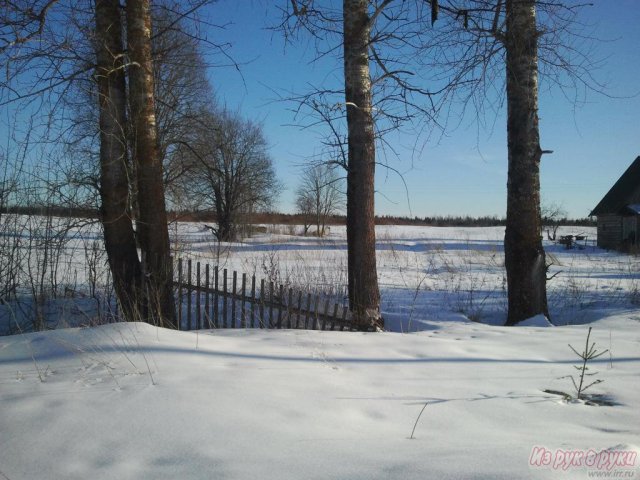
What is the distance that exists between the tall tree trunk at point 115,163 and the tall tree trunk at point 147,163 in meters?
0.25

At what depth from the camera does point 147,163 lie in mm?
5633

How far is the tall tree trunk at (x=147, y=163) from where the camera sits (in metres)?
5.53

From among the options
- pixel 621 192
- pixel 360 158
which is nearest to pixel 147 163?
pixel 360 158

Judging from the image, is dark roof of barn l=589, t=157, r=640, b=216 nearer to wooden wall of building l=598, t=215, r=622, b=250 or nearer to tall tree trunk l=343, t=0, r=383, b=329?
wooden wall of building l=598, t=215, r=622, b=250

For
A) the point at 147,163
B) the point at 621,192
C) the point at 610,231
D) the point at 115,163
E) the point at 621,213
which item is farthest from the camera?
the point at 610,231

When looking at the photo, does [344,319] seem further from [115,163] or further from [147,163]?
[115,163]

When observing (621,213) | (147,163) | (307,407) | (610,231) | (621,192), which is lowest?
(307,407)

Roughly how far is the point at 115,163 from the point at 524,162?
5.72m

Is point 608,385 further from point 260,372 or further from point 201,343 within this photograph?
point 201,343

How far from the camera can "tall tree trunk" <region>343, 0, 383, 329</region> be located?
5262mm

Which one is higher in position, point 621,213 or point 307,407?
point 621,213

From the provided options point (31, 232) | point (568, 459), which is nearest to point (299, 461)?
point (568, 459)

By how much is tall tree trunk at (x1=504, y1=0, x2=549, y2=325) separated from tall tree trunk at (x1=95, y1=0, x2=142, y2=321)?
17.6 feet

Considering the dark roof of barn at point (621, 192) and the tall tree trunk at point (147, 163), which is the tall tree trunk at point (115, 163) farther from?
the dark roof of barn at point (621, 192)
